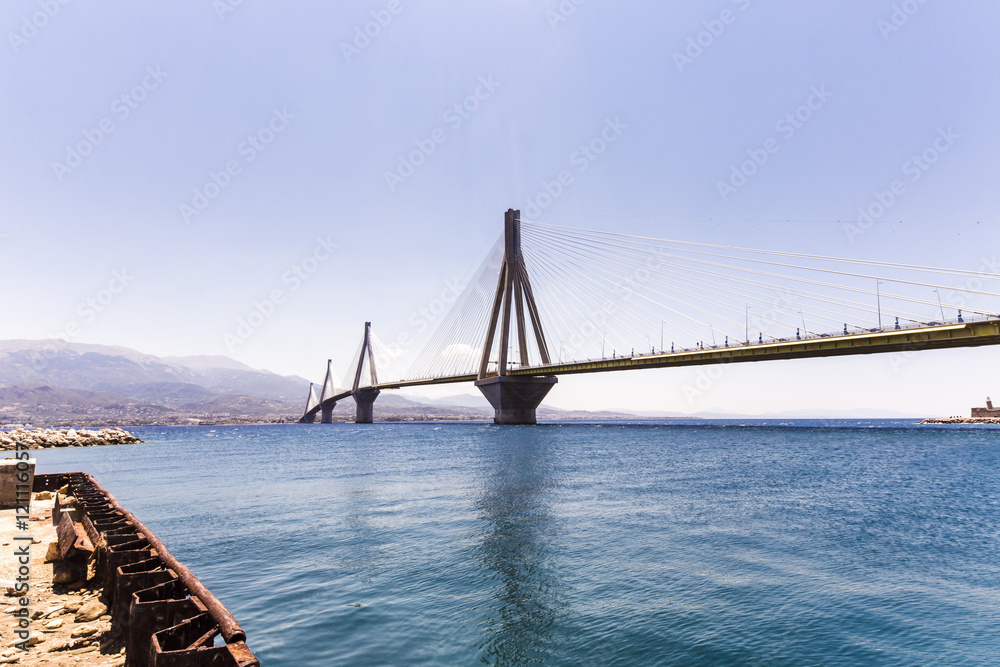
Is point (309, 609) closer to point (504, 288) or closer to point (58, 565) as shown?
point (58, 565)

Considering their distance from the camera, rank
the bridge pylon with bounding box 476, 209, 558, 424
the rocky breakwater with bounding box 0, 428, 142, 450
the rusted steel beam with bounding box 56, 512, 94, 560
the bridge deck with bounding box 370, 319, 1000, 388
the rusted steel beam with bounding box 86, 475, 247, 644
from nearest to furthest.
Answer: the rusted steel beam with bounding box 86, 475, 247, 644 → the rusted steel beam with bounding box 56, 512, 94, 560 → the bridge deck with bounding box 370, 319, 1000, 388 → the rocky breakwater with bounding box 0, 428, 142, 450 → the bridge pylon with bounding box 476, 209, 558, 424

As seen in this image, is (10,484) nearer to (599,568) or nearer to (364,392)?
(599,568)

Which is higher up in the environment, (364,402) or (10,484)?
(364,402)

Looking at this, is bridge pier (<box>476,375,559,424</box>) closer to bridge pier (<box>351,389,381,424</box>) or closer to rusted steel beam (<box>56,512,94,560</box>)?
bridge pier (<box>351,389,381,424</box>)

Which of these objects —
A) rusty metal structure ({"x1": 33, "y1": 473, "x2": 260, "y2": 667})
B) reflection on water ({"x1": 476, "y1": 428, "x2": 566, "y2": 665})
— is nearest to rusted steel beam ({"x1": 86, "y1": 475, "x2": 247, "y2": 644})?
rusty metal structure ({"x1": 33, "y1": 473, "x2": 260, "y2": 667})

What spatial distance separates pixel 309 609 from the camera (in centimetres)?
974

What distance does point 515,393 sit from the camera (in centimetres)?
8838

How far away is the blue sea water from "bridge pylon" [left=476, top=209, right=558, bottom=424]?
54.8 metres

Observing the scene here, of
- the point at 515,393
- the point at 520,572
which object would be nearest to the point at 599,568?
the point at 520,572

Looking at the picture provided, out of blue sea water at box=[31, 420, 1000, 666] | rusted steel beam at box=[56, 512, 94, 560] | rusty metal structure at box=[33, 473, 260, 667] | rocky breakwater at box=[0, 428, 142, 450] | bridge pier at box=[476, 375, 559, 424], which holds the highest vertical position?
bridge pier at box=[476, 375, 559, 424]

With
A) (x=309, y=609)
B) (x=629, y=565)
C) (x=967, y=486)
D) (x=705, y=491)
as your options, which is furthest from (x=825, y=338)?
(x=309, y=609)

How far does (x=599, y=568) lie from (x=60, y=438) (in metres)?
79.8

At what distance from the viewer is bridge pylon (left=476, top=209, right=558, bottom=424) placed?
266 ft

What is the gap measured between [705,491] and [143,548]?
860 inches
